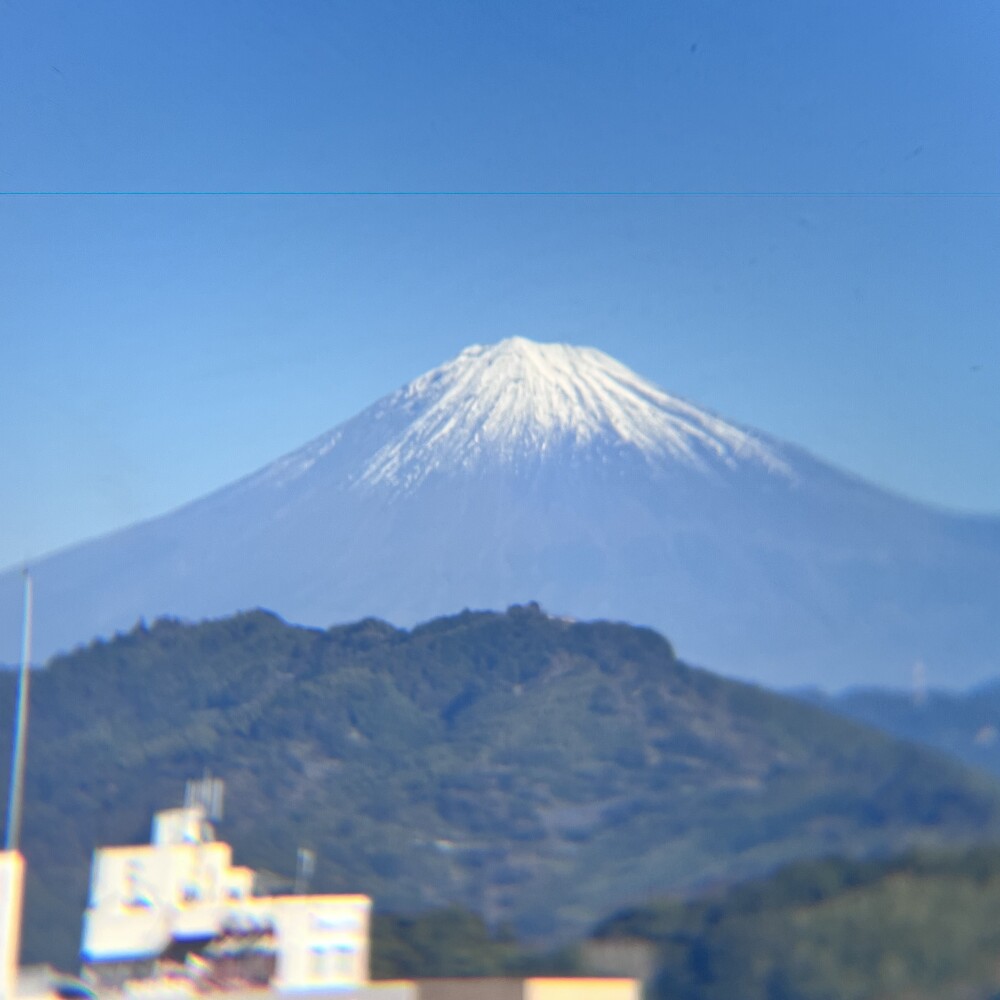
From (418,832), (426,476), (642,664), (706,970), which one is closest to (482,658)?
(642,664)

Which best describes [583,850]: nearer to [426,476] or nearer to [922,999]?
[922,999]

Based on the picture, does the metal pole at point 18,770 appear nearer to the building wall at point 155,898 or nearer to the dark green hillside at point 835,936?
the building wall at point 155,898

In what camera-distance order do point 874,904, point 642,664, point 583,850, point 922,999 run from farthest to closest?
point 642,664 → point 583,850 → point 874,904 → point 922,999

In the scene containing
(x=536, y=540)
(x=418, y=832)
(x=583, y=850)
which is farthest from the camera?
(x=536, y=540)

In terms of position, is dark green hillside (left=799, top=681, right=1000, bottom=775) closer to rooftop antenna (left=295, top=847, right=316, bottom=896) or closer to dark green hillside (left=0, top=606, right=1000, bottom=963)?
dark green hillside (left=0, top=606, right=1000, bottom=963)

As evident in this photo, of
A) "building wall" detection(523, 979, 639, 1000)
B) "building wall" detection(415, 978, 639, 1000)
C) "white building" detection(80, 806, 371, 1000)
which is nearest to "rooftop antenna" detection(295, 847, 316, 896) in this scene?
"white building" detection(80, 806, 371, 1000)

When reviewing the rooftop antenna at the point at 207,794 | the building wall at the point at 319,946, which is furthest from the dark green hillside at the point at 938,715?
the building wall at the point at 319,946
